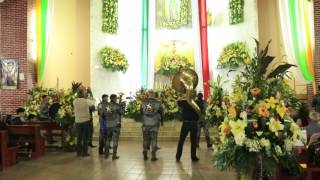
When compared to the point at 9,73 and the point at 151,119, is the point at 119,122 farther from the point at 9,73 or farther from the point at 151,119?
the point at 9,73

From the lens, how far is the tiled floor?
285 inches

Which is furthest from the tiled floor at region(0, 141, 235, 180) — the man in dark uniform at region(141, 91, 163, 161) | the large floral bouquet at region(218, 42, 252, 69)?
the large floral bouquet at region(218, 42, 252, 69)

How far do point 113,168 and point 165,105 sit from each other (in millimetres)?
6134

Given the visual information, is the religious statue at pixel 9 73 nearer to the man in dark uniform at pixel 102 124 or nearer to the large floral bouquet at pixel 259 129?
the man in dark uniform at pixel 102 124

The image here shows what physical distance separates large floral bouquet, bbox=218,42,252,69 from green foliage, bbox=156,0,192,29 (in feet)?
7.23

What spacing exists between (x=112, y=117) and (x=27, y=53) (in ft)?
19.9

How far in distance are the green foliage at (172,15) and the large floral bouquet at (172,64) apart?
4.81 ft

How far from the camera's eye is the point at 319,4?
13516 mm

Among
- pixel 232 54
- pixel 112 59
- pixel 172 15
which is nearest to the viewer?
pixel 232 54

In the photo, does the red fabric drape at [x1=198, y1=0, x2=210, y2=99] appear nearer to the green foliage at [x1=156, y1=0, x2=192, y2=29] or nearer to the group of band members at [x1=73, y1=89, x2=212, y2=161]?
the green foliage at [x1=156, y1=0, x2=192, y2=29]

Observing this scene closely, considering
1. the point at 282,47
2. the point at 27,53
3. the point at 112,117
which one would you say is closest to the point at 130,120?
the point at 27,53

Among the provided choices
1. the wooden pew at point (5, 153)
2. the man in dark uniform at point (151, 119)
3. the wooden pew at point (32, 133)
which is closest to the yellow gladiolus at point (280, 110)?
the man in dark uniform at point (151, 119)

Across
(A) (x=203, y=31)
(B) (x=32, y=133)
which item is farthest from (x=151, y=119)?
(A) (x=203, y=31)

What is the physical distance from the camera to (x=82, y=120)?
9.61 m
